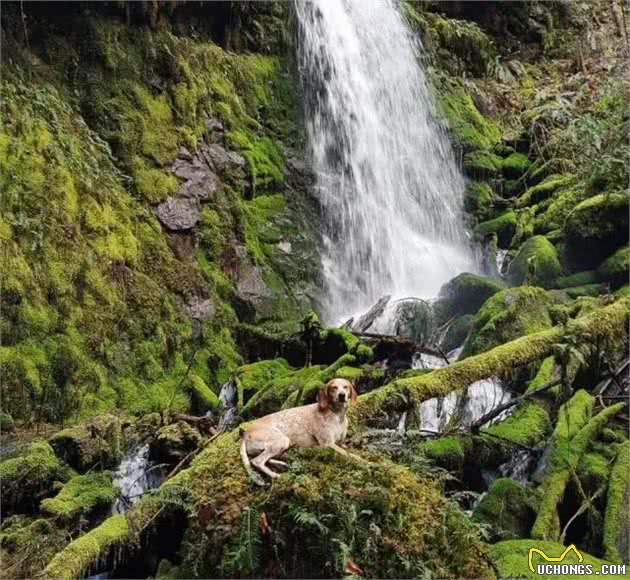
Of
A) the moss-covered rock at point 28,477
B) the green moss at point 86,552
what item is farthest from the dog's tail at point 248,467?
the moss-covered rock at point 28,477

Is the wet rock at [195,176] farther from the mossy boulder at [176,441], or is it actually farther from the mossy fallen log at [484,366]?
the mossy fallen log at [484,366]

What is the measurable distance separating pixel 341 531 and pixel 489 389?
4.85 metres

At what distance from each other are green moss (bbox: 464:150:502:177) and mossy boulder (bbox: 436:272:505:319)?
668cm

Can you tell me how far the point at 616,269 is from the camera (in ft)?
35.3

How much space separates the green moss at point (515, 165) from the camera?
57.3 feet

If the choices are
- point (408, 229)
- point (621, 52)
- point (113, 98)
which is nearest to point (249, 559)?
point (113, 98)

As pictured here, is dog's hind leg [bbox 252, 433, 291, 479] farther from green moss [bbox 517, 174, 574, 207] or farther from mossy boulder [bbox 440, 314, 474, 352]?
green moss [bbox 517, 174, 574, 207]

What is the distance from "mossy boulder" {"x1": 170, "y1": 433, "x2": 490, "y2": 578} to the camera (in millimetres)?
3562

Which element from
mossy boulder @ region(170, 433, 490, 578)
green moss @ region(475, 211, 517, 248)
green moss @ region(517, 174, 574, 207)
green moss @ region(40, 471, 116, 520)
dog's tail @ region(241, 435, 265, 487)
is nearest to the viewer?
mossy boulder @ region(170, 433, 490, 578)

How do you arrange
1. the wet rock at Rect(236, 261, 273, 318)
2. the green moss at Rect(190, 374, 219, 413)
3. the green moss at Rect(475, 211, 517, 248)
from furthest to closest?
the green moss at Rect(475, 211, 517, 248)
the wet rock at Rect(236, 261, 273, 318)
the green moss at Rect(190, 374, 219, 413)

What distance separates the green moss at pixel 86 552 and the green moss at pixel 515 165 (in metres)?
15.2

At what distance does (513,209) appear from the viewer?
1606 cm

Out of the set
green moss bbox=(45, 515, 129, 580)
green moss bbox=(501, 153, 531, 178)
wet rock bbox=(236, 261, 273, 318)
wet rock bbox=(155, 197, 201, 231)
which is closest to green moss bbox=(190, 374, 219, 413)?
wet rock bbox=(236, 261, 273, 318)

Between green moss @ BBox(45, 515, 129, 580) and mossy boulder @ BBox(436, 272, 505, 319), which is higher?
green moss @ BBox(45, 515, 129, 580)
